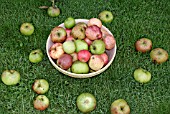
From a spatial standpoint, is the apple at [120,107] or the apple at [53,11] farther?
the apple at [53,11]

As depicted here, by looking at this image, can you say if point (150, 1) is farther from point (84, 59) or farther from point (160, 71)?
point (84, 59)

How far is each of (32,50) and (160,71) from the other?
5.46ft

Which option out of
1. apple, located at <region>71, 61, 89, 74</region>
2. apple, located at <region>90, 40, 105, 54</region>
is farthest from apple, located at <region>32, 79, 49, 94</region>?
apple, located at <region>90, 40, 105, 54</region>

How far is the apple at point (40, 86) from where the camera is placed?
12.7 feet

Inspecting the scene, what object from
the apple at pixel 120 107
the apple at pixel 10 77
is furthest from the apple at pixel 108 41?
the apple at pixel 10 77

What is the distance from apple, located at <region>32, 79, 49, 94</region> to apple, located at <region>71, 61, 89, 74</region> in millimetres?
374

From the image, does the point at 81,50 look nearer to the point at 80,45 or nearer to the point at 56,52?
the point at 80,45

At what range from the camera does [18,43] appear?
4383mm

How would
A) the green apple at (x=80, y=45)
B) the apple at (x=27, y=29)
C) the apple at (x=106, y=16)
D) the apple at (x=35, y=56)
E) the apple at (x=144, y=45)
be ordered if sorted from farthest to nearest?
the apple at (x=106, y=16), the apple at (x=27, y=29), the apple at (x=144, y=45), the apple at (x=35, y=56), the green apple at (x=80, y=45)

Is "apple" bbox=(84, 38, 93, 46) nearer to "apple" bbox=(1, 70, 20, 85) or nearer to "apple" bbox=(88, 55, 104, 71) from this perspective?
"apple" bbox=(88, 55, 104, 71)

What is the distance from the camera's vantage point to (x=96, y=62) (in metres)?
3.80

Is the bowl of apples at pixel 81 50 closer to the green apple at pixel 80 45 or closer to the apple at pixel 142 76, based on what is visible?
the green apple at pixel 80 45

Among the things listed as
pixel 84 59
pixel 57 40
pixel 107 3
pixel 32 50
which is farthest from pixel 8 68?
pixel 107 3

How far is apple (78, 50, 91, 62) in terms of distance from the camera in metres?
3.81
